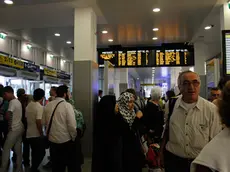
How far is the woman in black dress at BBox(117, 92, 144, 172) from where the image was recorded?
349 cm

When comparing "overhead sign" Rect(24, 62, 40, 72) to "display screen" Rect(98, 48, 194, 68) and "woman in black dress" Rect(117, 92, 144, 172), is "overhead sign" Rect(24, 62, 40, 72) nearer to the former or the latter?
"display screen" Rect(98, 48, 194, 68)

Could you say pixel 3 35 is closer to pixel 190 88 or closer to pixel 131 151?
pixel 131 151

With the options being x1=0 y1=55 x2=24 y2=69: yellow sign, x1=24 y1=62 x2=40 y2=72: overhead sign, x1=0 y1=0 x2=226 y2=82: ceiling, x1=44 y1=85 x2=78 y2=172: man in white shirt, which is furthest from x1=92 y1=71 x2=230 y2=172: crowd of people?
x1=24 y1=62 x2=40 y2=72: overhead sign

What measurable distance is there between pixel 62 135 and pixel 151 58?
20.4ft

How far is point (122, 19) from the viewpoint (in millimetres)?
6664

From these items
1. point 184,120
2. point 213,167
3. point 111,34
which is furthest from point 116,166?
point 111,34

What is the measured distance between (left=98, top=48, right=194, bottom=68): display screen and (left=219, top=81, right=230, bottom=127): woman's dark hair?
801 cm

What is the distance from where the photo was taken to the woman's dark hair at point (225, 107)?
1138mm

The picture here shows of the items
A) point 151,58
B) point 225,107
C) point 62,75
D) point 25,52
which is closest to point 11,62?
point 25,52

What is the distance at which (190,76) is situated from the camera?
2334mm

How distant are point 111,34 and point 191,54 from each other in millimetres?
3139

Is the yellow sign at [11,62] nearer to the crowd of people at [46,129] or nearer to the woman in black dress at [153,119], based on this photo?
the crowd of people at [46,129]

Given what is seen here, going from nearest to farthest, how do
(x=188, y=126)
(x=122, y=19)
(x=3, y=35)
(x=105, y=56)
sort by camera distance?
1. (x=188, y=126)
2. (x=122, y=19)
3. (x=3, y=35)
4. (x=105, y=56)

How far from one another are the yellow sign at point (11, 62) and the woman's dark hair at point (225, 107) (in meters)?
8.12
